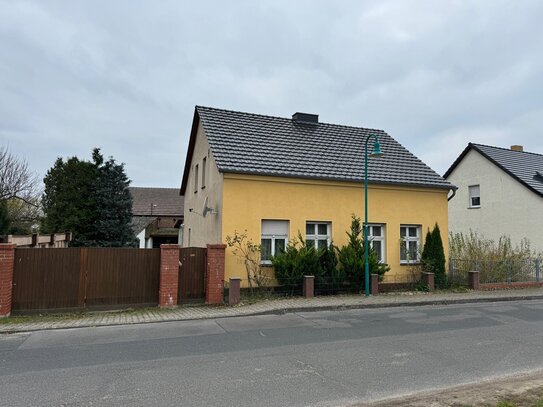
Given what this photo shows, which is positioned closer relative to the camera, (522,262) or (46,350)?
(46,350)

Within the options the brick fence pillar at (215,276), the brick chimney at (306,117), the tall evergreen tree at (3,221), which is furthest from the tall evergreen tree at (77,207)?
the brick fence pillar at (215,276)

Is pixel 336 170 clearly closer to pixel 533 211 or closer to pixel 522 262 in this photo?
pixel 522 262

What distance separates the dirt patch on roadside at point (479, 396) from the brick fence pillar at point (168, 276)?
311 inches

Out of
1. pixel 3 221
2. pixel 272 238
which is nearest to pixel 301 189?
pixel 272 238

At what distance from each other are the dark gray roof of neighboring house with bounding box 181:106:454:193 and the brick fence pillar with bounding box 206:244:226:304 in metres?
2.83

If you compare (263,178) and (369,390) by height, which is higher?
(263,178)

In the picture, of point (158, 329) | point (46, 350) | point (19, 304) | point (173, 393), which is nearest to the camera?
point (173, 393)

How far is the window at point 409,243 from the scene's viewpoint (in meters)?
16.1

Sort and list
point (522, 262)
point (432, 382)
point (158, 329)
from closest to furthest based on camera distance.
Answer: point (432, 382)
point (158, 329)
point (522, 262)

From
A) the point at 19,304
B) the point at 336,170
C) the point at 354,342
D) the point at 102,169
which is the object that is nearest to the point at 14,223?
the point at 102,169

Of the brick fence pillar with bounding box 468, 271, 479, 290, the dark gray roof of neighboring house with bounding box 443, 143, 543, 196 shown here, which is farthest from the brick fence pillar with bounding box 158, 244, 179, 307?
the dark gray roof of neighboring house with bounding box 443, 143, 543, 196

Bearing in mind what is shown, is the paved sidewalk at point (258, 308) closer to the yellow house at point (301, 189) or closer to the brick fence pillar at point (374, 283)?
the brick fence pillar at point (374, 283)

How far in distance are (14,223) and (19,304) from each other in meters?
17.3

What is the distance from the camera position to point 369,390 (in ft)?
17.1
